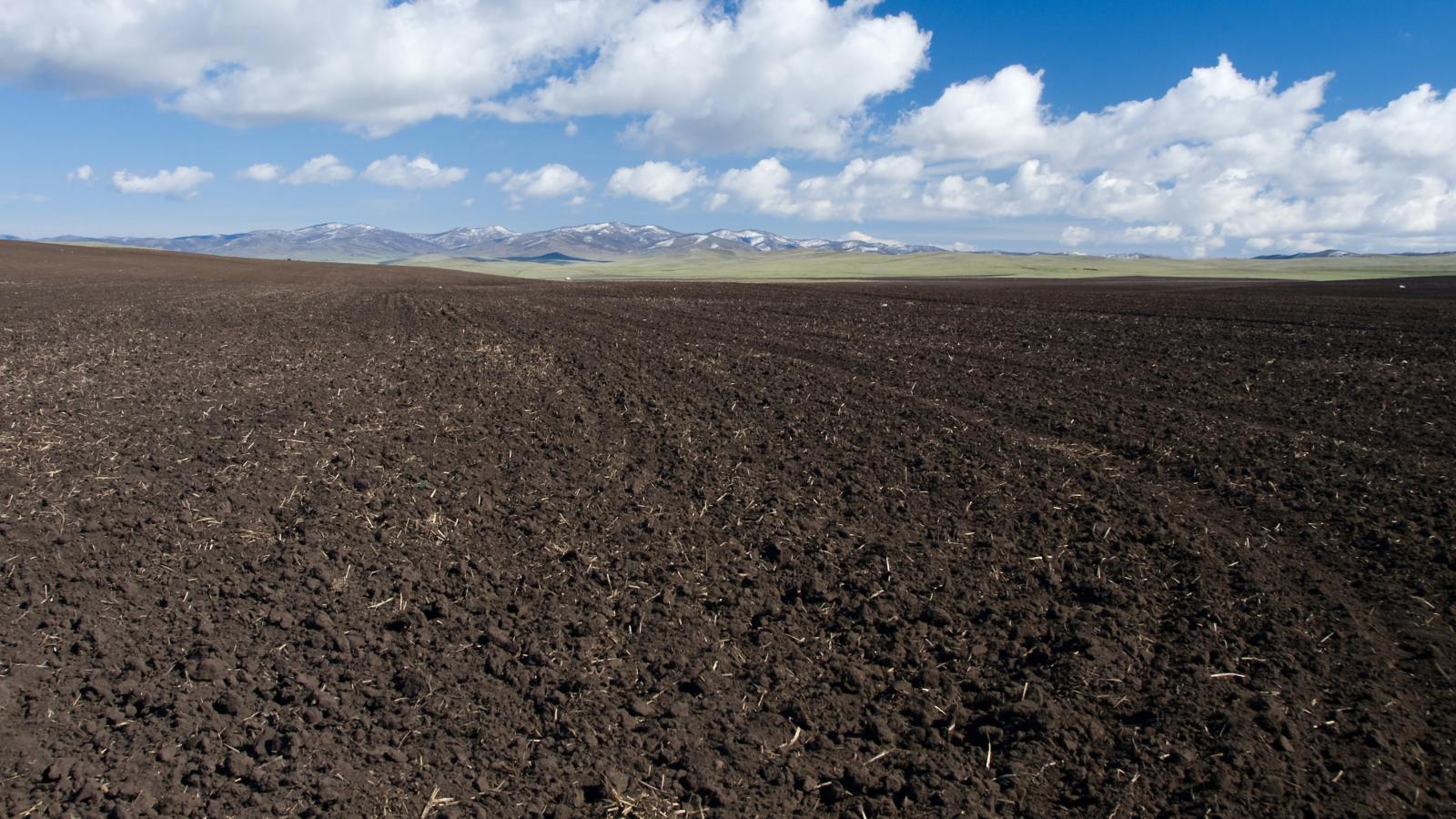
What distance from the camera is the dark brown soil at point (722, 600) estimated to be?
14.5ft

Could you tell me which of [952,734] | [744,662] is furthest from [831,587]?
[952,734]

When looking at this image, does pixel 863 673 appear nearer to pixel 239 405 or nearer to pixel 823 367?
pixel 239 405

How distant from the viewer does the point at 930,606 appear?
19.6 feet

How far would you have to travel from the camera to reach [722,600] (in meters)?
6.15

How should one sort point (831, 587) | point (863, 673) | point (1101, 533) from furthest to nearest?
point (1101, 533), point (831, 587), point (863, 673)

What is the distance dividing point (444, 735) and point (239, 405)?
7.93 metres

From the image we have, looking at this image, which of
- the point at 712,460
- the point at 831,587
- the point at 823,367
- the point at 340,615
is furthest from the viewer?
the point at 823,367

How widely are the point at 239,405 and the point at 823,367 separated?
8631 mm

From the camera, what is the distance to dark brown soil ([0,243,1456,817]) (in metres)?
4.41

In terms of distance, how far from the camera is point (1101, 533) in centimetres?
714

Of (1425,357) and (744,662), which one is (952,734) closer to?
(744,662)

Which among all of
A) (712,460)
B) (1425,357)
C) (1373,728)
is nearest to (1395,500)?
(1373,728)

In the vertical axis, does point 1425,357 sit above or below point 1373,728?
above

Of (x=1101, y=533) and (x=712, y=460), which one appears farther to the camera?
(x=712, y=460)
